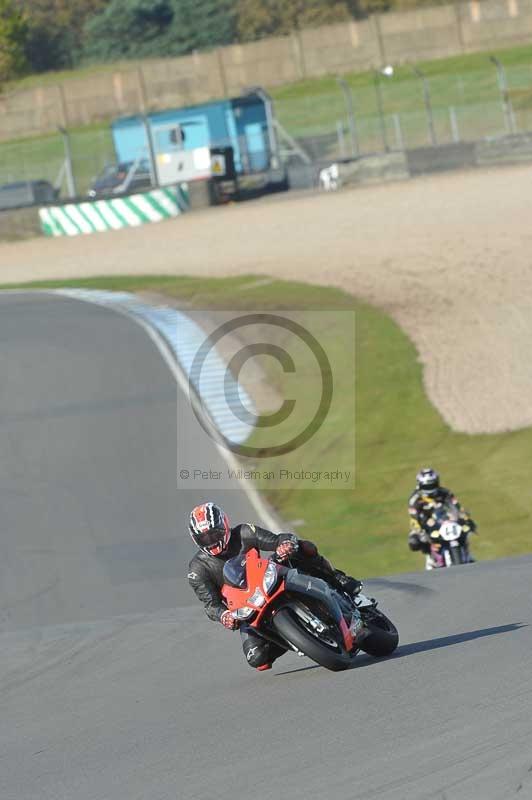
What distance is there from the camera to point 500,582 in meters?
11.6

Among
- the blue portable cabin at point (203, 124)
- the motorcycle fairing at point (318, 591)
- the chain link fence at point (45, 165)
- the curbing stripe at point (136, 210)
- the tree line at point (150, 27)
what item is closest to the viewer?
the motorcycle fairing at point (318, 591)

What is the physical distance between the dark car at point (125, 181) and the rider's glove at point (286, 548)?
40.2m

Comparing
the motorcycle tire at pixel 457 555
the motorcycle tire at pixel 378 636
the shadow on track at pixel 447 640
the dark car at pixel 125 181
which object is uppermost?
the dark car at pixel 125 181

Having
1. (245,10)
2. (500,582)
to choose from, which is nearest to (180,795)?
(500,582)

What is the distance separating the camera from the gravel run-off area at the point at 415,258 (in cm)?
2308

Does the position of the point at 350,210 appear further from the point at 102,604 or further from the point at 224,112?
the point at 102,604

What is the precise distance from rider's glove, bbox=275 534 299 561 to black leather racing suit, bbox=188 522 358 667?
3.9 inches

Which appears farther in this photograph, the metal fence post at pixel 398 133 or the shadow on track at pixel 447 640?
the metal fence post at pixel 398 133

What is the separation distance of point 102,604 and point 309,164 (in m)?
35.3

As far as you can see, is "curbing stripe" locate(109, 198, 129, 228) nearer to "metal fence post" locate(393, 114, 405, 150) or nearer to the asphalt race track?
"metal fence post" locate(393, 114, 405, 150)

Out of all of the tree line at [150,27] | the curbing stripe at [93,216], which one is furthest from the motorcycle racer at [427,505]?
the tree line at [150,27]

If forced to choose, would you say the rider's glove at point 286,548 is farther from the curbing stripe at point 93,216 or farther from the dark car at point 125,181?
the dark car at point 125,181

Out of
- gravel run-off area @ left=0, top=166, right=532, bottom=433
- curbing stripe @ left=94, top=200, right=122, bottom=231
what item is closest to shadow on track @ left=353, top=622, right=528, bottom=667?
gravel run-off area @ left=0, top=166, right=532, bottom=433

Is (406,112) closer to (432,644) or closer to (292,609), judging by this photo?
(432,644)
